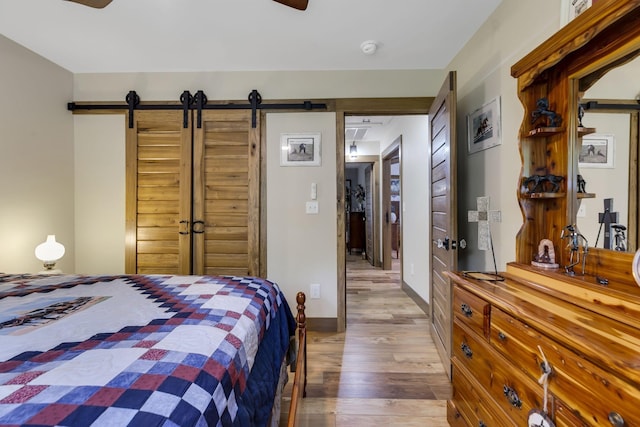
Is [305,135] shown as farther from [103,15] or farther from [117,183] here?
[117,183]

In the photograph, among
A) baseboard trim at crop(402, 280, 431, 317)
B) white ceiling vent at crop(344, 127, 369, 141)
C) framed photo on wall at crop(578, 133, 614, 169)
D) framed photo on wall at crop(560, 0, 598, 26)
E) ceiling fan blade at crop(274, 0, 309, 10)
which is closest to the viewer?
framed photo on wall at crop(578, 133, 614, 169)

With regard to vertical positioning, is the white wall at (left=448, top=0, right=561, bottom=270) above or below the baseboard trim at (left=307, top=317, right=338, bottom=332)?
above

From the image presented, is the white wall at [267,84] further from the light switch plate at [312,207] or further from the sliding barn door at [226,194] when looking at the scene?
the light switch plate at [312,207]

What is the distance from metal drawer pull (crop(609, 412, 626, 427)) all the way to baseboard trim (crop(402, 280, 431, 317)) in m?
2.31

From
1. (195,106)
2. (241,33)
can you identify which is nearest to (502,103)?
(241,33)

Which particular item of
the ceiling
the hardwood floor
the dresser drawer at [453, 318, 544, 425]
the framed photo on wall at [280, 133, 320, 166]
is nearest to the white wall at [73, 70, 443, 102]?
the ceiling

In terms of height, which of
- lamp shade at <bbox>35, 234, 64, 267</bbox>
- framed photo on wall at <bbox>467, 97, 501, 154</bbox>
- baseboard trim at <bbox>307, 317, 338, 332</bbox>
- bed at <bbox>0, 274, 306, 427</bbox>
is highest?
framed photo on wall at <bbox>467, 97, 501, 154</bbox>

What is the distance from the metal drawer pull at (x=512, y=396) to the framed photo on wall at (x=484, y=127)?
4.60 ft

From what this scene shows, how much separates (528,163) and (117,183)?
3.29 meters

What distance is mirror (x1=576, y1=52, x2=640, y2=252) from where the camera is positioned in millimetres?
938

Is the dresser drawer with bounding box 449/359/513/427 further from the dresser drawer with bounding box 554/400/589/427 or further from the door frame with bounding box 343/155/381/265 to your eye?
the door frame with bounding box 343/155/381/265

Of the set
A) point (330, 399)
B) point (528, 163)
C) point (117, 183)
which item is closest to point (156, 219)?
point (117, 183)

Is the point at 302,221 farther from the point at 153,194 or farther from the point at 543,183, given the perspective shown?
the point at 543,183

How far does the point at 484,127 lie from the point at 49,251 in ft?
11.4
